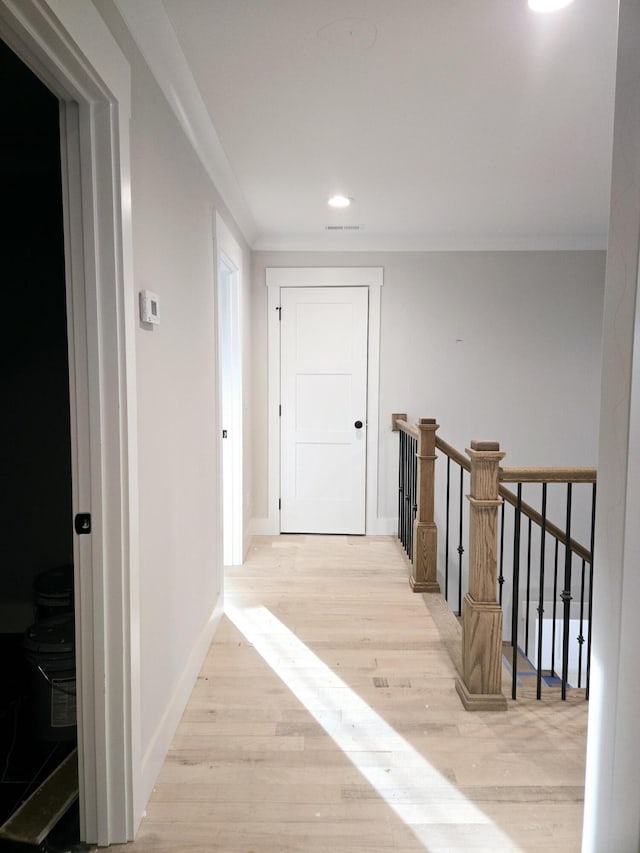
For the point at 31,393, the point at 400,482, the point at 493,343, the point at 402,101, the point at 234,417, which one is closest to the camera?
the point at 402,101

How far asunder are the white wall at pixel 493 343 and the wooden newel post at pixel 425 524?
117cm

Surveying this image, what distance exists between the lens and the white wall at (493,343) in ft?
14.3

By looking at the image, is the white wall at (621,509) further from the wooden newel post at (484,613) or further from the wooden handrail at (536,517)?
the wooden handrail at (536,517)

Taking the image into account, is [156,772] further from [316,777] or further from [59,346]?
[59,346]

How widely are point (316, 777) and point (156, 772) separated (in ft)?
1.74

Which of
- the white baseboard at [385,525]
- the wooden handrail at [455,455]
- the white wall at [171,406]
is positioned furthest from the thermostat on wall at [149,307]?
the white baseboard at [385,525]

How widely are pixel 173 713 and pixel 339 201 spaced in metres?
2.91

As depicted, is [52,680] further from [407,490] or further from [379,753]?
[407,490]

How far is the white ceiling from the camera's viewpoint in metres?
1.66

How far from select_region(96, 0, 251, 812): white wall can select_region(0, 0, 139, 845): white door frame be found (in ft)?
0.48

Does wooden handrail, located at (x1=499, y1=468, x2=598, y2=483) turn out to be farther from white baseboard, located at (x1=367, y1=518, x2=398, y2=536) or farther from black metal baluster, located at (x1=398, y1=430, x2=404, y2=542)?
white baseboard, located at (x1=367, y1=518, x2=398, y2=536)

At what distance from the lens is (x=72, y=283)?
4.69ft

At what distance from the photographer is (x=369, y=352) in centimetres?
442

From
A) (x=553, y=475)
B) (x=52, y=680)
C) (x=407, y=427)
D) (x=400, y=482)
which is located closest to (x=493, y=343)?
(x=407, y=427)
